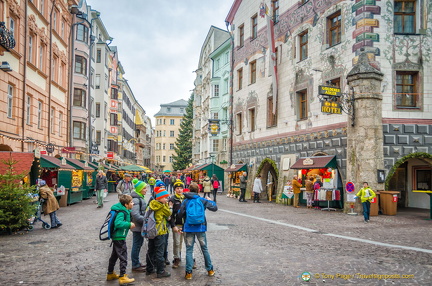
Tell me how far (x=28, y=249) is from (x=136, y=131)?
8809 centimetres

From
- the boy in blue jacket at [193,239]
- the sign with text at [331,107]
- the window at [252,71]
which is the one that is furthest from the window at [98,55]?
the boy in blue jacket at [193,239]

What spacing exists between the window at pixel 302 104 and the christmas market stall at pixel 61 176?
43.7ft

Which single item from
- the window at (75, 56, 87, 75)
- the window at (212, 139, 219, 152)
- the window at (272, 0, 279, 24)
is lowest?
the window at (212, 139, 219, 152)

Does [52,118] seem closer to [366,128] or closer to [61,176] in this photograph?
[61,176]

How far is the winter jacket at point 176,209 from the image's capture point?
8320 millimetres

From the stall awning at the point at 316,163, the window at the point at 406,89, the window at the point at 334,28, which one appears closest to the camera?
the window at the point at 406,89

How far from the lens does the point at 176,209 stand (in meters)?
8.48

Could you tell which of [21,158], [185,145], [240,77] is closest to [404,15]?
[240,77]

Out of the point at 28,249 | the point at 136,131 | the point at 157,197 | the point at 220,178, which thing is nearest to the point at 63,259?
the point at 28,249

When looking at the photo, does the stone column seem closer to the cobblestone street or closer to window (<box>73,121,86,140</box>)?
A: the cobblestone street

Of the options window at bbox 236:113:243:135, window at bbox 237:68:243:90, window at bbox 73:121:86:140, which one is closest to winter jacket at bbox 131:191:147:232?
window at bbox 236:113:243:135

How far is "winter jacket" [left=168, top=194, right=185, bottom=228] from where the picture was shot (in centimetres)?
832

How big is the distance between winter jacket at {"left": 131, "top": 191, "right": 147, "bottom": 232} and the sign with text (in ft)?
42.5

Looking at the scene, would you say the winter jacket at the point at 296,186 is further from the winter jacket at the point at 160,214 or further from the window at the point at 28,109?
the winter jacket at the point at 160,214
